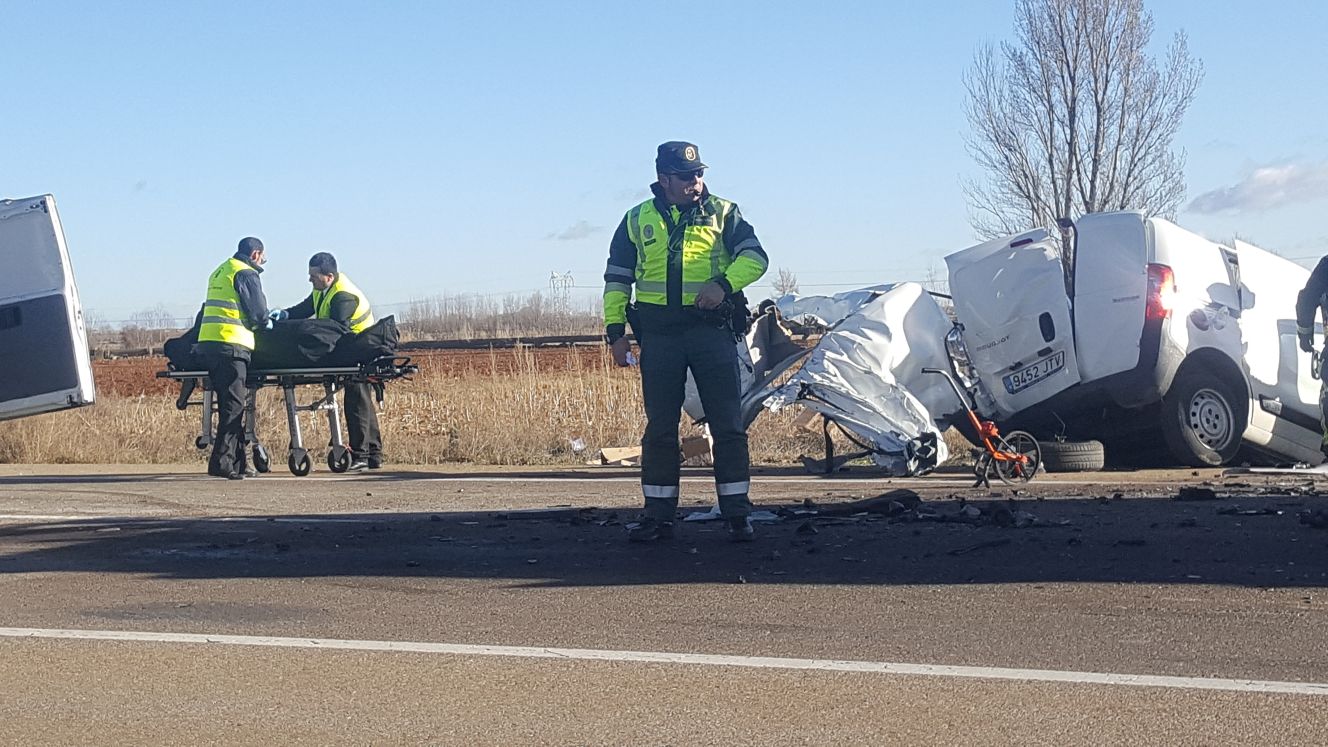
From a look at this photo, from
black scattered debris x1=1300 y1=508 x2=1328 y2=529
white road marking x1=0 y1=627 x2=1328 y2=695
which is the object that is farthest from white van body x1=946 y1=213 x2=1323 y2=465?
white road marking x1=0 y1=627 x2=1328 y2=695

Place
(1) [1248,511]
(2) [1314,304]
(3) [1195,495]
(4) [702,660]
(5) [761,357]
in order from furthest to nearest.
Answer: (5) [761,357]
(3) [1195,495]
(2) [1314,304]
(1) [1248,511]
(4) [702,660]

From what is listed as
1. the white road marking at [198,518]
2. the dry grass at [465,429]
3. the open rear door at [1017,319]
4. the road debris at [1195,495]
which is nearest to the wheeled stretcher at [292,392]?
the dry grass at [465,429]

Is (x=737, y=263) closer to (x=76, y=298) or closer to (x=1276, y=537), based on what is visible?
(x=1276, y=537)

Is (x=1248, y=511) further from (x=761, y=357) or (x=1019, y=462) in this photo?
(x=761, y=357)

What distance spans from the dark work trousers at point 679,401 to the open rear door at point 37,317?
219 inches

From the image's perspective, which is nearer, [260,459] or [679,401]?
[679,401]

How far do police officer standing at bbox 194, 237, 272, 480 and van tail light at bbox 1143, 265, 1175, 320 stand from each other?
707cm

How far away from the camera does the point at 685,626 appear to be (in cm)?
593

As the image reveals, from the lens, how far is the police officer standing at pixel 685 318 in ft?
25.7

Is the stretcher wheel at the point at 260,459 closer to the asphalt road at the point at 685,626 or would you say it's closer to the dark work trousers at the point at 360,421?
the dark work trousers at the point at 360,421

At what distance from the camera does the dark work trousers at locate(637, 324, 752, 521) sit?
7910 mm

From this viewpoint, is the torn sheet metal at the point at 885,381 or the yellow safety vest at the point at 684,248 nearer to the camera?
the yellow safety vest at the point at 684,248

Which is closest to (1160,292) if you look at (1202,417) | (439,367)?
(1202,417)

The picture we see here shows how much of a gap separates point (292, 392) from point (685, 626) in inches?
347
